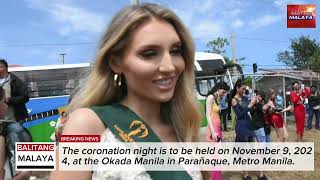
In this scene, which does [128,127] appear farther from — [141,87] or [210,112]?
[210,112]

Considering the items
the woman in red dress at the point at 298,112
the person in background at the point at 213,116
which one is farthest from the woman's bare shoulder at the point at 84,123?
the woman in red dress at the point at 298,112

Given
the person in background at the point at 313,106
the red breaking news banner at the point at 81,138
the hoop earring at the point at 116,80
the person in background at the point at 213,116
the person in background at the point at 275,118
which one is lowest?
the person in background at the point at 313,106

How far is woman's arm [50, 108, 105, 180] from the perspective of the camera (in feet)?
4.45

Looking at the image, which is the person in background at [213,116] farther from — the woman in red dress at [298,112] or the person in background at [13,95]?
the woman in red dress at [298,112]

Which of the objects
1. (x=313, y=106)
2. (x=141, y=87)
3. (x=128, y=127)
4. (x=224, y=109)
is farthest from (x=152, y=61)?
(x=313, y=106)

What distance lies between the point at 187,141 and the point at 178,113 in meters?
0.12

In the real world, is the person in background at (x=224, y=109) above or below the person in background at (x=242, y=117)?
below

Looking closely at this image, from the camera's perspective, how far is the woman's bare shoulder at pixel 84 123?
1.38 metres

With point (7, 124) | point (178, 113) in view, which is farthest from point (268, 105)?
point (178, 113)

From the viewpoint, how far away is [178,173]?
1510mm

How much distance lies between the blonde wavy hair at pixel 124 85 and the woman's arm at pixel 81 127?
0.41 ft

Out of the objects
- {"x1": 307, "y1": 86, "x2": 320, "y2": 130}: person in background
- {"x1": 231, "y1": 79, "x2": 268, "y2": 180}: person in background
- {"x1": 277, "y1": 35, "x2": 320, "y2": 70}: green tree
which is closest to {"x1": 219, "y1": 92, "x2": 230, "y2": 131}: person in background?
{"x1": 307, "y1": 86, "x2": 320, "y2": 130}: person in background

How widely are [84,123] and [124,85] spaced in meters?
0.30

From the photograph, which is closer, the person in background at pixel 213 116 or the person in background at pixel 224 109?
the person in background at pixel 213 116
